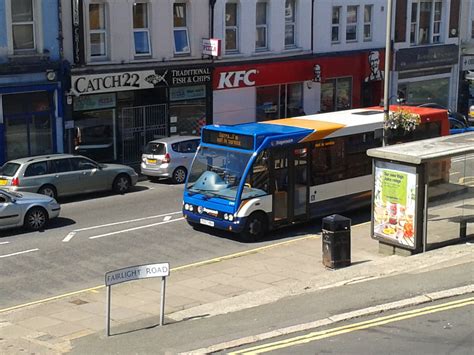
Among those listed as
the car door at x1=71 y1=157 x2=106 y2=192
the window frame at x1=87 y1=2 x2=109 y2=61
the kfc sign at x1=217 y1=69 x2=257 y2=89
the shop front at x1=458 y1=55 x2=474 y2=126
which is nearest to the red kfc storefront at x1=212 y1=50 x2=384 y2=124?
the kfc sign at x1=217 y1=69 x2=257 y2=89

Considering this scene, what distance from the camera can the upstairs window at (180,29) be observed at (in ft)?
107

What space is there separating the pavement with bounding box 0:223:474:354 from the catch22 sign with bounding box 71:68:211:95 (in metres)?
11.8

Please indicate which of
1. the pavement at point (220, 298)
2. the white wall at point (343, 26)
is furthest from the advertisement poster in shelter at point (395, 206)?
the white wall at point (343, 26)

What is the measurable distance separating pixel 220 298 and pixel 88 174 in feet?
36.2

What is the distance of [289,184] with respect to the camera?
69.4 ft

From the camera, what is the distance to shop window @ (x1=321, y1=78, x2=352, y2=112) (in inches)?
1564

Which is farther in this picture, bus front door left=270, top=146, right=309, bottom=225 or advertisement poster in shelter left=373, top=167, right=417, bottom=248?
bus front door left=270, top=146, right=309, bottom=225

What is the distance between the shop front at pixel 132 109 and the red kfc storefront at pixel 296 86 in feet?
3.75

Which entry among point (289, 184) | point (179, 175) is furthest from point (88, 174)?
point (289, 184)

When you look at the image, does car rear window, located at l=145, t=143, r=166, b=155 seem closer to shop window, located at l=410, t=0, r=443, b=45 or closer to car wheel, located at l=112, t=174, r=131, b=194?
car wheel, located at l=112, t=174, r=131, b=194

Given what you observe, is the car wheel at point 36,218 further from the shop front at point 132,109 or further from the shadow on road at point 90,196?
the shop front at point 132,109

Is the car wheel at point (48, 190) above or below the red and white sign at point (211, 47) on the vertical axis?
below

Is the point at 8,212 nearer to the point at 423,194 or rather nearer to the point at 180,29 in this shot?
the point at 423,194

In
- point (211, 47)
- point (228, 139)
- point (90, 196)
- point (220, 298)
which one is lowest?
point (90, 196)
